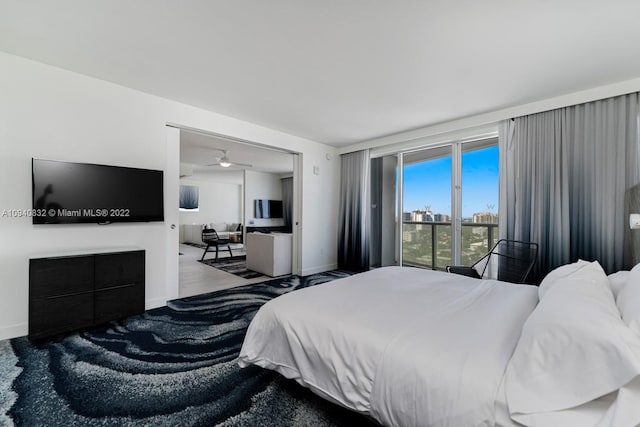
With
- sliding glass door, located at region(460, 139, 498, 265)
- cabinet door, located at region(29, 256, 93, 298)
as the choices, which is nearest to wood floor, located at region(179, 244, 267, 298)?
cabinet door, located at region(29, 256, 93, 298)

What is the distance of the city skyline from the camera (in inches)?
154

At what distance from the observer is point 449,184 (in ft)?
14.1

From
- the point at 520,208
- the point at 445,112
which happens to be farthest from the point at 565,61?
the point at 520,208

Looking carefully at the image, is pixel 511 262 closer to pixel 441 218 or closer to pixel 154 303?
pixel 441 218

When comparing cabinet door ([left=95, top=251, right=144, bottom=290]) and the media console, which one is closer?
the media console

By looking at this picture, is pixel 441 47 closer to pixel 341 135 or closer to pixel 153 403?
pixel 341 135

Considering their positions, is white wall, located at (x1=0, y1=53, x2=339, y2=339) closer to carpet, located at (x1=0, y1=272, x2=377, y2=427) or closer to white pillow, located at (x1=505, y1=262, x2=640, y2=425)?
carpet, located at (x1=0, y1=272, x2=377, y2=427)

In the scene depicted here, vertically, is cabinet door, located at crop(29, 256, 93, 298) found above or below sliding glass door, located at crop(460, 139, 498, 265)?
below

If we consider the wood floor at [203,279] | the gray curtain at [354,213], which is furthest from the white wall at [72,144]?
the gray curtain at [354,213]

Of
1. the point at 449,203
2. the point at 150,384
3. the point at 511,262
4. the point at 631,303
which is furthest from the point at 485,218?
the point at 150,384

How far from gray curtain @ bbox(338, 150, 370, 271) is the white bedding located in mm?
3133

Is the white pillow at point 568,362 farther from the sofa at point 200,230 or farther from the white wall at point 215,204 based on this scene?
the white wall at point 215,204

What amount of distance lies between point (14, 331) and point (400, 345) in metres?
3.35

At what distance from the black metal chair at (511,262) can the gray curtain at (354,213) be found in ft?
6.92
